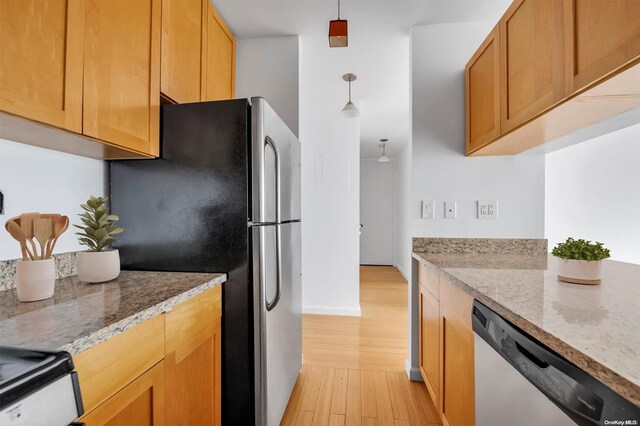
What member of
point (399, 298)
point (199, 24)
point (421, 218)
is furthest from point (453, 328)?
point (399, 298)

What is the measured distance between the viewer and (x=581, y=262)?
1089 mm

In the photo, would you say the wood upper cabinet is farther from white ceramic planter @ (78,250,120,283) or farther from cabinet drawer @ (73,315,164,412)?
white ceramic planter @ (78,250,120,283)

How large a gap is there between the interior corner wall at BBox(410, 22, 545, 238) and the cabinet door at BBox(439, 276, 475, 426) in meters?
0.76

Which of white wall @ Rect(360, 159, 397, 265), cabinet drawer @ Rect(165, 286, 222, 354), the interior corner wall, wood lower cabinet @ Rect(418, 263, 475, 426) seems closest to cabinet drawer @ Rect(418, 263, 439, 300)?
wood lower cabinet @ Rect(418, 263, 475, 426)

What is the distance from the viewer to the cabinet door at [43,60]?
81 centimetres

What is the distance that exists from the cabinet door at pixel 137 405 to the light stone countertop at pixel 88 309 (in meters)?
0.17

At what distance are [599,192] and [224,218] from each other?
2.03 metres

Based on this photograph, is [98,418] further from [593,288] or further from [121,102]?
[593,288]

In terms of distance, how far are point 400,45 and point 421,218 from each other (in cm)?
138

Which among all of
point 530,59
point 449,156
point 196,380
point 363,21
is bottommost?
point 196,380

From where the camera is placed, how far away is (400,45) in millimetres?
2383

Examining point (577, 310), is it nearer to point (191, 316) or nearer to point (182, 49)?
point (191, 316)

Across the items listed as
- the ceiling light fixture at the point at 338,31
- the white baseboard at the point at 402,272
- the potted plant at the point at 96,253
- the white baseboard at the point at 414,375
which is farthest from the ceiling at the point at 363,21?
the white baseboard at the point at 402,272

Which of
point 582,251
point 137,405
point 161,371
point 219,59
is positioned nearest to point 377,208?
point 219,59
